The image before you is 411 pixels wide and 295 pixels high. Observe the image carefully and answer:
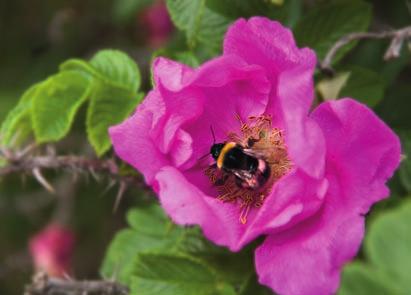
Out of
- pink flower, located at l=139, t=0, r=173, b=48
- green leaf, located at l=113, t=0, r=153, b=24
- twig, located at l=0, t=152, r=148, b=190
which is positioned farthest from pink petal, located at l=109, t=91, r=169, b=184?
pink flower, located at l=139, t=0, r=173, b=48

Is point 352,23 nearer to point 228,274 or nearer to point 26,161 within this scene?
point 228,274

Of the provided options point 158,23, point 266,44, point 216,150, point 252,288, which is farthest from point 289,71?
point 158,23

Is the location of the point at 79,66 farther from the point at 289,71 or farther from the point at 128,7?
the point at 128,7

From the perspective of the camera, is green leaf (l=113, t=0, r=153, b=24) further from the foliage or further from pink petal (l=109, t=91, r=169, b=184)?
pink petal (l=109, t=91, r=169, b=184)

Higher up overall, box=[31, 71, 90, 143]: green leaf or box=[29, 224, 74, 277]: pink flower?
box=[31, 71, 90, 143]: green leaf

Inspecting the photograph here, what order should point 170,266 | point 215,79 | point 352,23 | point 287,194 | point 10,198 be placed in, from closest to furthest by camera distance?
A: 1. point 287,194
2. point 215,79
3. point 170,266
4. point 352,23
5. point 10,198

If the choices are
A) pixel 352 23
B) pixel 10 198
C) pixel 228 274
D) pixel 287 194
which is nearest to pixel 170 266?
pixel 228 274

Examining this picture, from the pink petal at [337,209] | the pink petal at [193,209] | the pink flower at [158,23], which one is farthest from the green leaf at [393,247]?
the pink flower at [158,23]
